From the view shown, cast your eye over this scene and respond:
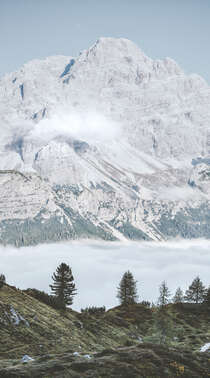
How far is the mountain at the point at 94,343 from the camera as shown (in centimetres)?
3011

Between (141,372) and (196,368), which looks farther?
(196,368)

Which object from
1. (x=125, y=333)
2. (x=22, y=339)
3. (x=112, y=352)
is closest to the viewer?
(x=112, y=352)

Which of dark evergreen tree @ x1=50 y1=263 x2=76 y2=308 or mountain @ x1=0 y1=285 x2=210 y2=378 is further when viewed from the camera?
dark evergreen tree @ x1=50 y1=263 x2=76 y2=308

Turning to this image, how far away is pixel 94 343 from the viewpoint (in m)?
70.6

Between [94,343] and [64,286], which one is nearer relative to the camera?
[94,343]

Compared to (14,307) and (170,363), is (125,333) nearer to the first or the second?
(14,307)

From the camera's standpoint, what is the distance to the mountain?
30.1 meters

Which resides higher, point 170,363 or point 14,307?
point 170,363

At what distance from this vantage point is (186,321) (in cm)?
11650

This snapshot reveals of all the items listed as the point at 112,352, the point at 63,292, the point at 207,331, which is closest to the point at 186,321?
the point at 207,331

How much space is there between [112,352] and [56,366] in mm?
6623

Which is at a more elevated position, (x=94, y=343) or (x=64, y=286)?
(x=64, y=286)

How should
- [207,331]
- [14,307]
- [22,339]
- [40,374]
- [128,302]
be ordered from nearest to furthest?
1. [40,374]
2. [22,339]
3. [14,307]
4. [207,331]
5. [128,302]

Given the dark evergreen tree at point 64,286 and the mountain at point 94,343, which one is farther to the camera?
the dark evergreen tree at point 64,286
